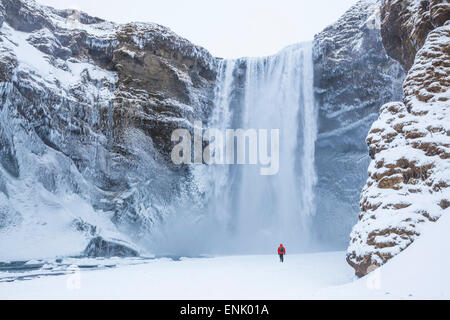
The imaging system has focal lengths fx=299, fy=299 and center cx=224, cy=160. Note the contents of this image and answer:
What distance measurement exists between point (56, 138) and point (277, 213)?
19.6 meters

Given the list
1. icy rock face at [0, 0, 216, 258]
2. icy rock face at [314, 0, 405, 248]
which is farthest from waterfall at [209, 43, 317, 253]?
icy rock face at [0, 0, 216, 258]

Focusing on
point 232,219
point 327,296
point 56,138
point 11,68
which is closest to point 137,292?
point 327,296

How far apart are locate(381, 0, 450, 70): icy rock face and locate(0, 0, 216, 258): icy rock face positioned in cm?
1641

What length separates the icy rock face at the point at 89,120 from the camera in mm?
18828

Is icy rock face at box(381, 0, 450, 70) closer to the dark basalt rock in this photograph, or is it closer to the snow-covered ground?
the snow-covered ground

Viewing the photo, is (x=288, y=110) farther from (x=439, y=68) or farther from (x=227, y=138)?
(x=439, y=68)

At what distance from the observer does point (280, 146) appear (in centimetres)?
2928

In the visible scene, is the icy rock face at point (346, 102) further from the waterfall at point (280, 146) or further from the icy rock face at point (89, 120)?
the icy rock face at point (89, 120)

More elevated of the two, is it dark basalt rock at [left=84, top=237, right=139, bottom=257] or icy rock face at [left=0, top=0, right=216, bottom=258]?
icy rock face at [left=0, top=0, right=216, bottom=258]

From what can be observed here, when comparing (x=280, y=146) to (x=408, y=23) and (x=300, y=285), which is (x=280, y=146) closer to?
(x=408, y=23)

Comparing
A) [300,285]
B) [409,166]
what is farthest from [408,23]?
[300,285]

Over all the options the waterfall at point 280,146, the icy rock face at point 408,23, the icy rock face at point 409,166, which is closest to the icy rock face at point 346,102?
the waterfall at point 280,146

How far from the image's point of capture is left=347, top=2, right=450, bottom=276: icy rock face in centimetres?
705

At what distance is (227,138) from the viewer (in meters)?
29.3
